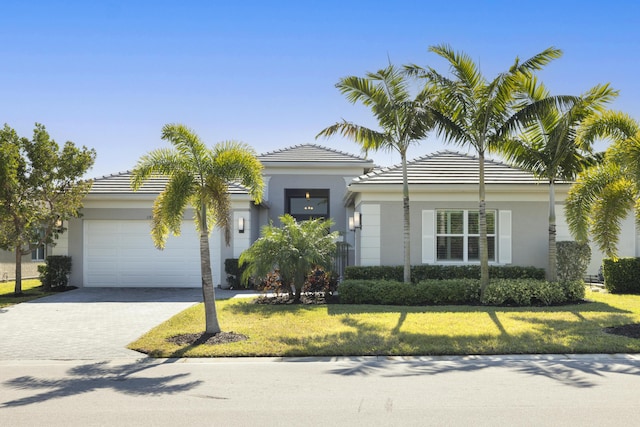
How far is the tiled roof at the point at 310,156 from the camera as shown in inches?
912

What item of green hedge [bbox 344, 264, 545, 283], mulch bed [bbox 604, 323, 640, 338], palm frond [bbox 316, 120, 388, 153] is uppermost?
palm frond [bbox 316, 120, 388, 153]

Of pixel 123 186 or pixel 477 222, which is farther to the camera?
pixel 123 186

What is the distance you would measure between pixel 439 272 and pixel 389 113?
16.1 ft

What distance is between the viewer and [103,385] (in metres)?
6.76

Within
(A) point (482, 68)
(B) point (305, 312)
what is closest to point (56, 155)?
(B) point (305, 312)

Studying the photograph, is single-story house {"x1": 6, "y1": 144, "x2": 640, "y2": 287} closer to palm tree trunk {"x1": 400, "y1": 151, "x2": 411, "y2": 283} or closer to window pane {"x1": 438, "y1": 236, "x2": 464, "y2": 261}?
window pane {"x1": 438, "y1": 236, "x2": 464, "y2": 261}

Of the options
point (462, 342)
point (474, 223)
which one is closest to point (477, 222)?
point (474, 223)

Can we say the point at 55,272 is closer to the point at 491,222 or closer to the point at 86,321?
the point at 86,321

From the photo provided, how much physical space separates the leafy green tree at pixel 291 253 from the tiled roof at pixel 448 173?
2667 millimetres

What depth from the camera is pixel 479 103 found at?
1345 centimetres

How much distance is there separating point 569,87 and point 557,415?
1073 centimetres

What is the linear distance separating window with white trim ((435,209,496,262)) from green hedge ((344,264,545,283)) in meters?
0.75

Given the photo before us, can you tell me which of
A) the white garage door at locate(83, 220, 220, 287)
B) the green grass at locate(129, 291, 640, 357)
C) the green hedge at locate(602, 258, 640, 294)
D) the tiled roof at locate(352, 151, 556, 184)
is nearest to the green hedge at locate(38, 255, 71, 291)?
the white garage door at locate(83, 220, 220, 287)

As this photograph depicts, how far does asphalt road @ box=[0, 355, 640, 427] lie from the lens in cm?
536
